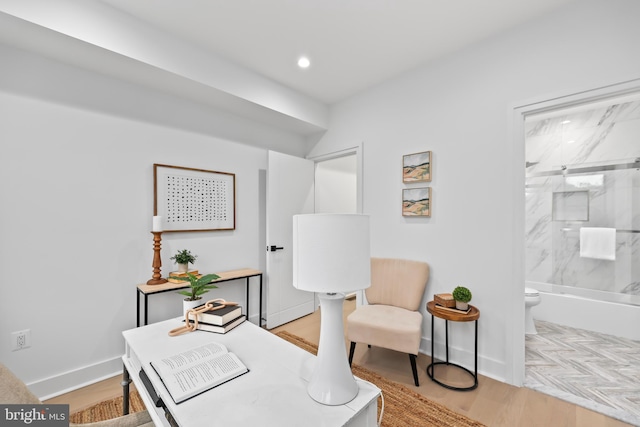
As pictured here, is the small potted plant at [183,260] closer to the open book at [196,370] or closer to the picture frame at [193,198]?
the picture frame at [193,198]

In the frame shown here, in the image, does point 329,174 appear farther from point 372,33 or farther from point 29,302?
point 29,302

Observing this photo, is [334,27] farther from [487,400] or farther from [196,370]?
[487,400]

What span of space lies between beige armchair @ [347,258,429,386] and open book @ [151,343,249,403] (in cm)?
128

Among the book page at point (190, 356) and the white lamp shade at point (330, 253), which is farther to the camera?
the book page at point (190, 356)

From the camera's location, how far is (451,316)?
202 cm

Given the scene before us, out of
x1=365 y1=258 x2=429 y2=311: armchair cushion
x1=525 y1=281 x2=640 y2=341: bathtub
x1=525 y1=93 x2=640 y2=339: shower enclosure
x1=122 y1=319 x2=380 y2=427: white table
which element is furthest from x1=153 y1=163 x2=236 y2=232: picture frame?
x1=525 y1=281 x2=640 y2=341: bathtub

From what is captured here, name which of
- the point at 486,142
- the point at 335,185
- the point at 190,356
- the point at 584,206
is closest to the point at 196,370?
the point at 190,356

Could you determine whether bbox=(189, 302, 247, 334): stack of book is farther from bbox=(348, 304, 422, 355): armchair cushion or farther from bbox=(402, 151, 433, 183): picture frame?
bbox=(402, 151, 433, 183): picture frame

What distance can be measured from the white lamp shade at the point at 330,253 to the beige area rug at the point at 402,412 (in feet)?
4.27

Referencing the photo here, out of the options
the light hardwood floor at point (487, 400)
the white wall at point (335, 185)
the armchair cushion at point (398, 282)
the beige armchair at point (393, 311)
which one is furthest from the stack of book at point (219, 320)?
the white wall at point (335, 185)

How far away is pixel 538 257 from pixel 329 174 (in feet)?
10.3

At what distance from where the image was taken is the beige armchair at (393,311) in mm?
2010

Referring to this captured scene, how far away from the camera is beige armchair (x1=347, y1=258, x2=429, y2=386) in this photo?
6.59 ft

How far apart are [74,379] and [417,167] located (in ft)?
10.5
